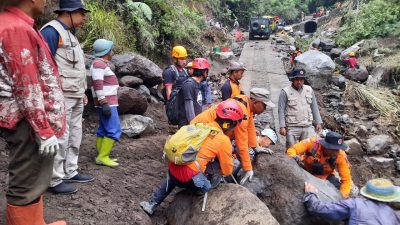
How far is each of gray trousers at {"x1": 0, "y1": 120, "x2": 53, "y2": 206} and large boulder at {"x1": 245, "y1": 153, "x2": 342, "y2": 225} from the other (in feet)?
8.28

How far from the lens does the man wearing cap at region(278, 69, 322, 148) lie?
6.07 meters

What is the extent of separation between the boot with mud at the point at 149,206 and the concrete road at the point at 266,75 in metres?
4.41

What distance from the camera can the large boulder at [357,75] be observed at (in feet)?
47.5

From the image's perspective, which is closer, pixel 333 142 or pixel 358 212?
pixel 358 212

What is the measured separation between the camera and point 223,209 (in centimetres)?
391

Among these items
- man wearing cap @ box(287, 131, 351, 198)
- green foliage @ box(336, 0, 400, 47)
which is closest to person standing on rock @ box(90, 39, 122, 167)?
man wearing cap @ box(287, 131, 351, 198)

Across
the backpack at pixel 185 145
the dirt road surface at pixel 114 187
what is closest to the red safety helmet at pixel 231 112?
the backpack at pixel 185 145

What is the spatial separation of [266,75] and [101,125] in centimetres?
1124

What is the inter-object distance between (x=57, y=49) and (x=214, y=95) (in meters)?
7.95

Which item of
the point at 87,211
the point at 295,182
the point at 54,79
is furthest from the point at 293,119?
the point at 54,79

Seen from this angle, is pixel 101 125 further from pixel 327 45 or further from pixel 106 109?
pixel 327 45

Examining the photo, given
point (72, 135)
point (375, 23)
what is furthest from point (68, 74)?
point (375, 23)

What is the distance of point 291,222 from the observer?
14.3 ft

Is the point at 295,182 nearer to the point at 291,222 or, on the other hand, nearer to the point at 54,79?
the point at 291,222
